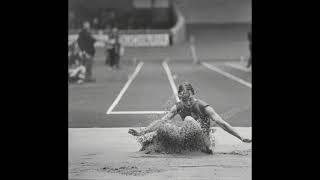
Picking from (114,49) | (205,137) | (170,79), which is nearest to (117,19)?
(114,49)

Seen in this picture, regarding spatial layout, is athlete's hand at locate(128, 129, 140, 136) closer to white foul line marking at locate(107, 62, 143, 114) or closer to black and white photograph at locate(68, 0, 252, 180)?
black and white photograph at locate(68, 0, 252, 180)

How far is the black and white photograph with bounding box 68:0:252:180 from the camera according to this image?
9.25 meters

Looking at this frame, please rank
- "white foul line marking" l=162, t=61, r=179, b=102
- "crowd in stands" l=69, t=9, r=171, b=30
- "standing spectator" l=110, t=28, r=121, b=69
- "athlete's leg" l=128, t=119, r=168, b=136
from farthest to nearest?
"crowd in stands" l=69, t=9, r=171, b=30
"standing spectator" l=110, t=28, r=121, b=69
"white foul line marking" l=162, t=61, r=179, b=102
"athlete's leg" l=128, t=119, r=168, b=136

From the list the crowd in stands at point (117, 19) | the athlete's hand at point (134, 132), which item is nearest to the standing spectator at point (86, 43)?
the athlete's hand at point (134, 132)

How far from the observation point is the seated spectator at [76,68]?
21438 mm

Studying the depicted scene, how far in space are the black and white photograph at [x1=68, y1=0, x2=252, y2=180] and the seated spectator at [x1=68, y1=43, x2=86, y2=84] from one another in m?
0.03

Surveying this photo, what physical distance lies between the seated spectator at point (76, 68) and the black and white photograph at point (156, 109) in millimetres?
34

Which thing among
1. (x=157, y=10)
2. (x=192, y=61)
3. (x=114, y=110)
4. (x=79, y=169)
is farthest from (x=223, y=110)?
(x=157, y=10)

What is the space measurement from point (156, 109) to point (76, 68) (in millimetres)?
8287

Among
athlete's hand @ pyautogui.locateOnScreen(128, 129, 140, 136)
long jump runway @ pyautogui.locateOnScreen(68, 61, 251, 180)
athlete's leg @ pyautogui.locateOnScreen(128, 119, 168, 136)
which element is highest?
athlete's leg @ pyautogui.locateOnScreen(128, 119, 168, 136)

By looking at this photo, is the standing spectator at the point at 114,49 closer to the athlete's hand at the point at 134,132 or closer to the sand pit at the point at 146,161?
the sand pit at the point at 146,161

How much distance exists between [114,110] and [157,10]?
34852 mm

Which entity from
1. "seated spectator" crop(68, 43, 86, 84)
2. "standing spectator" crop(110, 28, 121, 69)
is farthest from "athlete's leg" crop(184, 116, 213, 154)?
"standing spectator" crop(110, 28, 121, 69)
